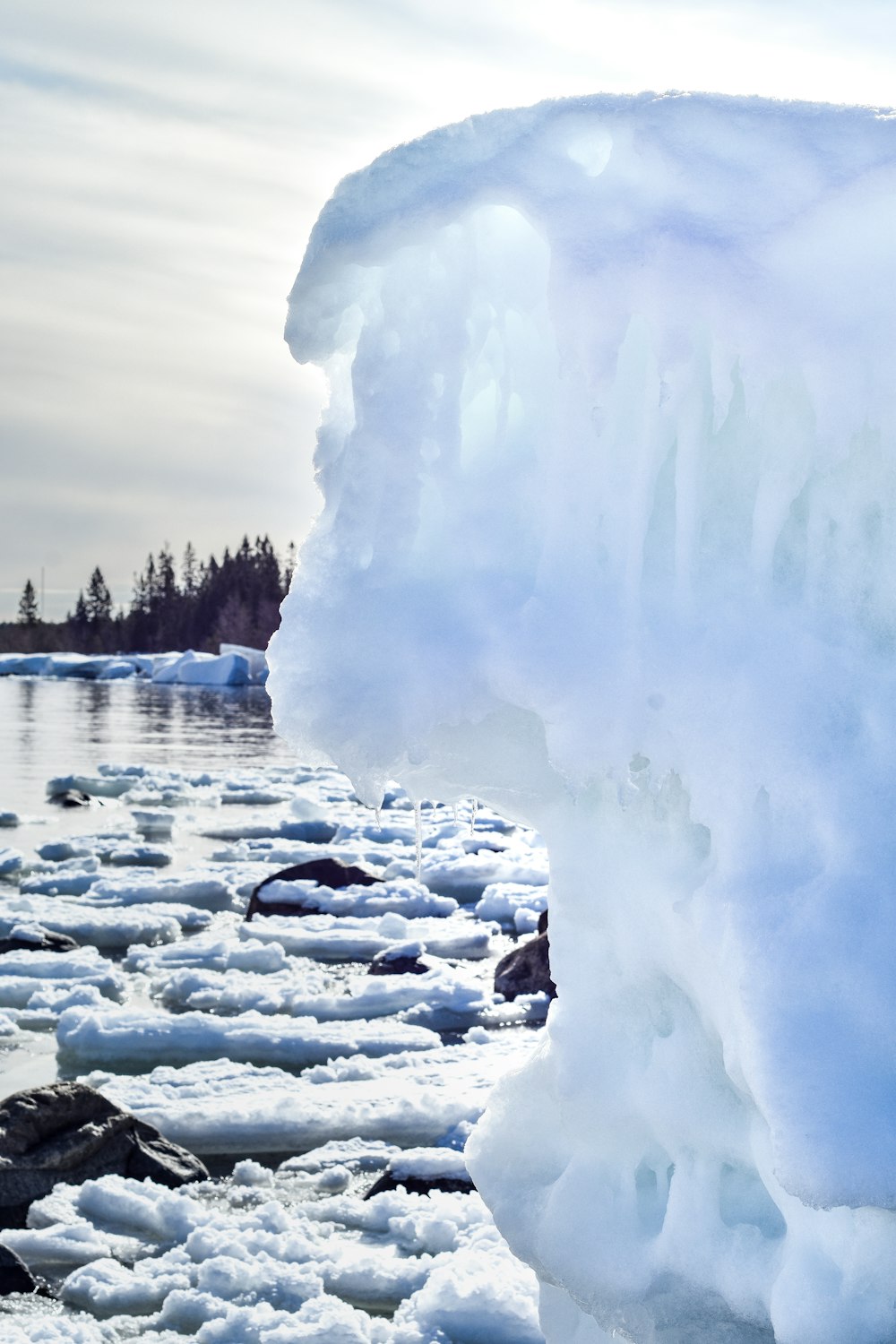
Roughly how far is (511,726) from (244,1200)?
3.12m

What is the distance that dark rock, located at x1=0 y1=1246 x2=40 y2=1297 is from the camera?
4.88 meters

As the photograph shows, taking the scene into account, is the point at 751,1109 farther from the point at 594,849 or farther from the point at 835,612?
the point at 835,612

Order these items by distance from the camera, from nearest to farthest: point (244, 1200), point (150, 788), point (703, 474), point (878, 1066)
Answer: point (878, 1066)
point (703, 474)
point (244, 1200)
point (150, 788)

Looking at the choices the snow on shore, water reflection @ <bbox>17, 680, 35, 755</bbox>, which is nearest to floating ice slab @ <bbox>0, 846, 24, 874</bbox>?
the snow on shore

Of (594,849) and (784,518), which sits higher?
(784,518)

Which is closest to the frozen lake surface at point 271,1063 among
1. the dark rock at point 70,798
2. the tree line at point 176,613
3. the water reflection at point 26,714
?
the dark rock at point 70,798

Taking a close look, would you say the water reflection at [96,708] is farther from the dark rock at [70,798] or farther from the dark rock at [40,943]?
the dark rock at [40,943]

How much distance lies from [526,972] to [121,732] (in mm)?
23634

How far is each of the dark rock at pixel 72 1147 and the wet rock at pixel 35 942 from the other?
4017 mm

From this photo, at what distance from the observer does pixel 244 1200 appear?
5.64 metres

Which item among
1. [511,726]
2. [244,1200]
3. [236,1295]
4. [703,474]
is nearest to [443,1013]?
[244,1200]

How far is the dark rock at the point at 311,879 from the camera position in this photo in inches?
454

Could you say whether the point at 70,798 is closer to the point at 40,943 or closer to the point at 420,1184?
the point at 40,943

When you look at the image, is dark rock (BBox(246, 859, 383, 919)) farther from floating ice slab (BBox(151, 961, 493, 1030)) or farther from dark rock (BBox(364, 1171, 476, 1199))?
dark rock (BBox(364, 1171, 476, 1199))
